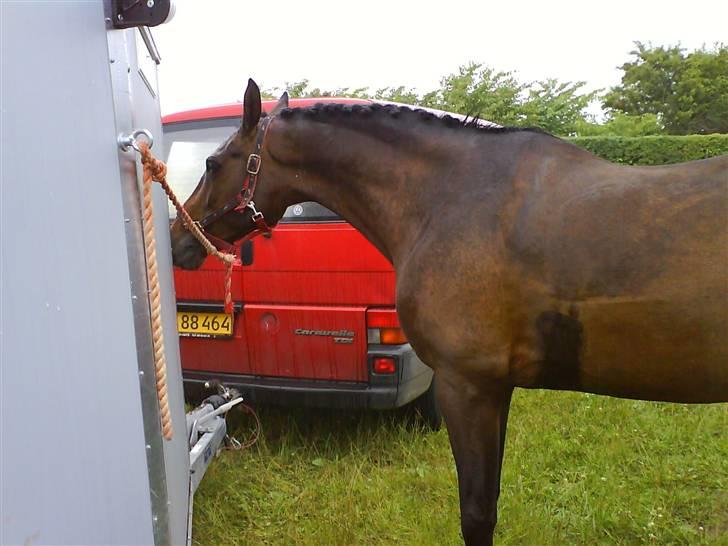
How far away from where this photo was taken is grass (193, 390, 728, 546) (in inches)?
96.4

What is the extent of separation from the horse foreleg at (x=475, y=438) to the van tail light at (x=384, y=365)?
90cm

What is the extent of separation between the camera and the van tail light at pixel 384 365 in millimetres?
2818

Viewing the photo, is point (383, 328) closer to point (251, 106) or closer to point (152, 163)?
point (251, 106)

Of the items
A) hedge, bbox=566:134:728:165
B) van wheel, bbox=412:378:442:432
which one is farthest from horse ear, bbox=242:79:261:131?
hedge, bbox=566:134:728:165

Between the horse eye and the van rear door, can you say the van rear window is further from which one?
the horse eye

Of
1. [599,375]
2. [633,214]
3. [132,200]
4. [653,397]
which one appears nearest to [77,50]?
[132,200]

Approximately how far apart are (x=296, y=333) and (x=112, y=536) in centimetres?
181

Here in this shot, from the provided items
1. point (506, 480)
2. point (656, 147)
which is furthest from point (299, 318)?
point (656, 147)

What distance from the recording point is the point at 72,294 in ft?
3.32

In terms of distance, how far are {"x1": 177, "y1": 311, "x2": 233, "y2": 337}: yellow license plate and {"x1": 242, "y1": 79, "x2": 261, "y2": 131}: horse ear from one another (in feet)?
4.11

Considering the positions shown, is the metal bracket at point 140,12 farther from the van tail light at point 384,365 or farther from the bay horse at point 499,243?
the van tail light at point 384,365

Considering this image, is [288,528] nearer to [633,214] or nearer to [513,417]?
[513,417]

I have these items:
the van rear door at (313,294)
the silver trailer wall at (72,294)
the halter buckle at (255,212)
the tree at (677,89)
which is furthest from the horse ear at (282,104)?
the tree at (677,89)

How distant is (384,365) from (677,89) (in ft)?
91.5
